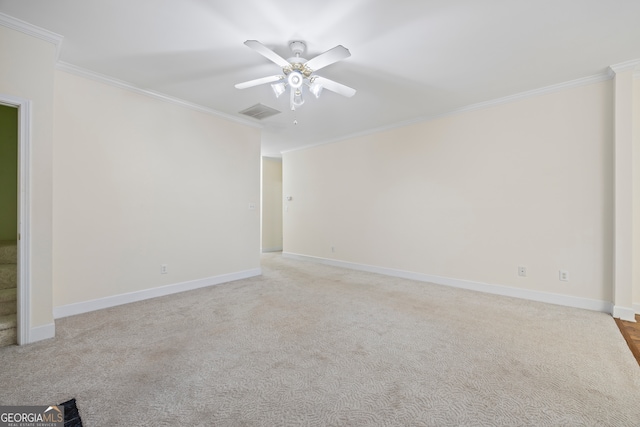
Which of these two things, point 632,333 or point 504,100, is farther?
point 504,100

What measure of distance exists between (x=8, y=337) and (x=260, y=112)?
369cm

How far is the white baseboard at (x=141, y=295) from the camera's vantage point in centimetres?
293

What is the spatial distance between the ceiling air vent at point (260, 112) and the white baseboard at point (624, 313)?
4.82 m

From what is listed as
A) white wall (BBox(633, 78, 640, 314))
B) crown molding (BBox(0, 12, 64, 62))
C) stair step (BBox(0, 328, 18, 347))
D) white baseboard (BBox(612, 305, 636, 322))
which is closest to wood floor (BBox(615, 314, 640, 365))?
white baseboard (BBox(612, 305, 636, 322))

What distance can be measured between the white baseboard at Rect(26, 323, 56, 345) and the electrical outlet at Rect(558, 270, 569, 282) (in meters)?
5.43

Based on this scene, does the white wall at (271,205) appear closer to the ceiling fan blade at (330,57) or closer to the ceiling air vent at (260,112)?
the ceiling air vent at (260,112)

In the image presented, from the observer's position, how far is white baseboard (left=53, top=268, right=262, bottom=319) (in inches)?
115

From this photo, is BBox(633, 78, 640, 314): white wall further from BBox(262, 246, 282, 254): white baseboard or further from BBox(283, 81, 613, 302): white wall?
BBox(262, 246, 282, 254): white baseboard

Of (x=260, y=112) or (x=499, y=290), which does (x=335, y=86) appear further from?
(x=499, y=290)

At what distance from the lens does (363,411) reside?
5.04 feet

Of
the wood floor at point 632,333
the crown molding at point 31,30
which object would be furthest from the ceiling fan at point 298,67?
the wood floor at point 632,333

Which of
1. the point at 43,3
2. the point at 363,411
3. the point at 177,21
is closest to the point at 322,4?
the point at 177,21

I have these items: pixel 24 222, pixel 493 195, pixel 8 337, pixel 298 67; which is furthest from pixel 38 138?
pixel 493 195

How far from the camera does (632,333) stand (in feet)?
8.36
